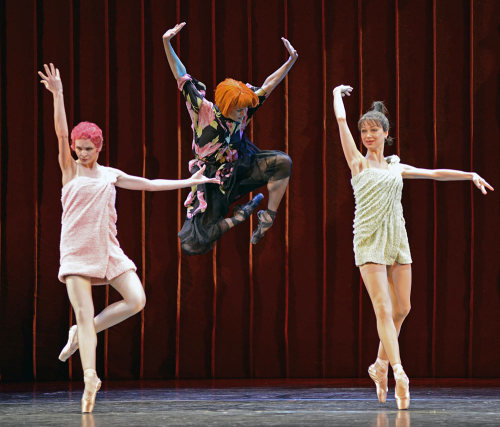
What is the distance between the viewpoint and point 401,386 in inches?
157

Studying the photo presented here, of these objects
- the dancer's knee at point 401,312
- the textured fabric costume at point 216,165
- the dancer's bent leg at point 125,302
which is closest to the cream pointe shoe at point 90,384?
the dancer's bent leg at point 125,302

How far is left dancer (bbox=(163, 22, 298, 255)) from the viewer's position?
425 centimetres

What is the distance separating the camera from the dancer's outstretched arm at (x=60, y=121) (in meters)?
3.94

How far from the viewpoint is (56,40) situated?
5977mm

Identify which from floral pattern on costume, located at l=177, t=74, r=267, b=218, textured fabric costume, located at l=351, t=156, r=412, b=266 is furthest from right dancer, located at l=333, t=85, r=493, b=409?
floral pattern on costume, located at l=177, t=74, r=267, b=218

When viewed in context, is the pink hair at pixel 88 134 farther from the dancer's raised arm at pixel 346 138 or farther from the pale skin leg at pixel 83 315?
the dancer's raised arm at pixel 346 138

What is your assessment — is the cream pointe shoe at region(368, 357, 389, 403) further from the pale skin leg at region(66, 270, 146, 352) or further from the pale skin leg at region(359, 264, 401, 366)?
the pale skin leg at region(66, 270, 146, 352)

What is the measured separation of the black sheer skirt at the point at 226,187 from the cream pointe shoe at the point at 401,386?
3.46ft

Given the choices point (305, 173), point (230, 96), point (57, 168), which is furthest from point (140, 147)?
point (230, 96)

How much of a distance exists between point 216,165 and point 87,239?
73 centimetres

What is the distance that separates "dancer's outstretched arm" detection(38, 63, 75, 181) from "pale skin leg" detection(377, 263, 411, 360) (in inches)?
61.4

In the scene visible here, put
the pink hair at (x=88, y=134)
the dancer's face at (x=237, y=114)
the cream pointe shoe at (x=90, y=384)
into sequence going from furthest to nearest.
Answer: the dancer's face at (x=237, y=114) < the pink hair at (x=88, y=134) < the cream pointe shoe at (x=90, y=384)

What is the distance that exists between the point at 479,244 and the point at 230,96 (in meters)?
2.59

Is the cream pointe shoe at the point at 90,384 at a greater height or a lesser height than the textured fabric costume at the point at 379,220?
lesser
